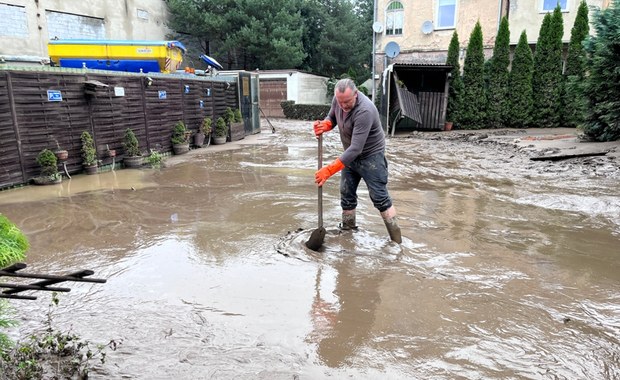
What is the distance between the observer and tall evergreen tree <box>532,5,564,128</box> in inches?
592

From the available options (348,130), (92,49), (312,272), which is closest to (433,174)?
(348,130)

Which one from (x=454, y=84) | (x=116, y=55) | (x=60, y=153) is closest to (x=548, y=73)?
(x=454, y=84)

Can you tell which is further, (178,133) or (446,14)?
(446,14)

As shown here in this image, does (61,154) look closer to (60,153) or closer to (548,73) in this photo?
(60,153)

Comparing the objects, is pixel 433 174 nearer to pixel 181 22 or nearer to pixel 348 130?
pixel 348 130

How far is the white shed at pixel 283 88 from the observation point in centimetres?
2550

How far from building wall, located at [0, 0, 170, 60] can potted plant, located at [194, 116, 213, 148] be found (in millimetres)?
7932

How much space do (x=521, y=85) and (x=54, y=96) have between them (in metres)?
14.5

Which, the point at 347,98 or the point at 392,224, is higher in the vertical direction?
the point at 347,98

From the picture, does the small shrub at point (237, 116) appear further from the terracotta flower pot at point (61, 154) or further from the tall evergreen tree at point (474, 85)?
the tall evergreen tree at point (474, 85)

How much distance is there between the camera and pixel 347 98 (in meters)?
4.23

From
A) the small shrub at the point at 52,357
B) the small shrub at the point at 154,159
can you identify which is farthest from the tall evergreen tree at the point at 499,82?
the small shrub at the point at 52,357

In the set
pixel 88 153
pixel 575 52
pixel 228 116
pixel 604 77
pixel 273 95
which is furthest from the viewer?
pixel 273 95

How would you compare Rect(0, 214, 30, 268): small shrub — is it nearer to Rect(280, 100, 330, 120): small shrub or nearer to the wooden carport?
the wooden carport
